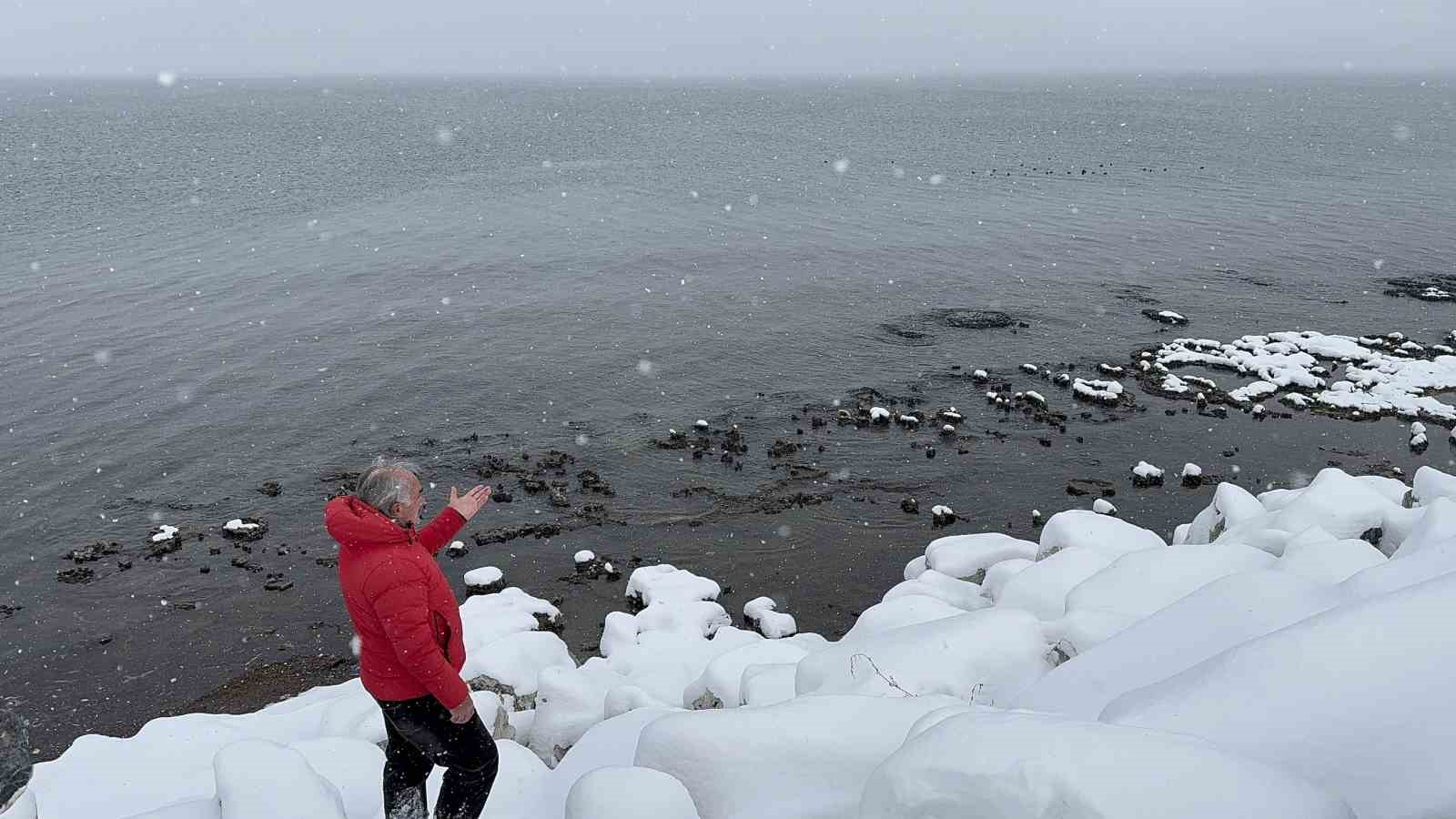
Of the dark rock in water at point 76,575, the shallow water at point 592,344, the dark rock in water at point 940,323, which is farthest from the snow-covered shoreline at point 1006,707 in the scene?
the dark rock in water at point 940,323

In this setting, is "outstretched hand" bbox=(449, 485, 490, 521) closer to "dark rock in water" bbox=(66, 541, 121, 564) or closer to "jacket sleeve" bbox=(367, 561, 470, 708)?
"jacket sleeve" bbox=(367, 561, 470, 708)

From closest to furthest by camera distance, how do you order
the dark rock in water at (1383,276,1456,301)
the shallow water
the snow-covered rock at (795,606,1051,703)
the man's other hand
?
the man's other hand
the snow-covered rock at (795,606,1051,703)
the shallow water
the dark rock in water at (1383,276,1456,301)

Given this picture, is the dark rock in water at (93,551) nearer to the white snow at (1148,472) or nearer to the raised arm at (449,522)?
the raised arm at (449,522)

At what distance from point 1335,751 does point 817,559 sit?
47.6 feet

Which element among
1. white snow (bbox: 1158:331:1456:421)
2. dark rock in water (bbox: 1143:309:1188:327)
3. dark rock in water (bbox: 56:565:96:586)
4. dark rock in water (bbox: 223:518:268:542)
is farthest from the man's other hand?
dark rock in water (bbox: 1143:309:1188:327)

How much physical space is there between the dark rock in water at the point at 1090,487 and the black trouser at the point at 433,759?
1841 centimetres

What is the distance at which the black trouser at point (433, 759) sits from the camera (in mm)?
5934

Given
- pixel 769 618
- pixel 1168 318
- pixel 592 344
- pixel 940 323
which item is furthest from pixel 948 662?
pixel 1168 318

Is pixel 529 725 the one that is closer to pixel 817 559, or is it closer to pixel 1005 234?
pixel 817 559

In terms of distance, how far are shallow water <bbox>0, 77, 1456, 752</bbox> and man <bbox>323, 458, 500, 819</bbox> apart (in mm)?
10426

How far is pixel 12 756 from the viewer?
7.87 meters

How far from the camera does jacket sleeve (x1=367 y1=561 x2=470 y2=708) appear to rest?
214 inches

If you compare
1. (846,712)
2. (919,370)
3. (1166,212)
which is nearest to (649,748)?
(846,712)

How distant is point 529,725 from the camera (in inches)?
460
